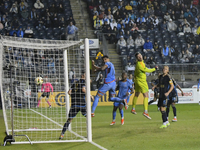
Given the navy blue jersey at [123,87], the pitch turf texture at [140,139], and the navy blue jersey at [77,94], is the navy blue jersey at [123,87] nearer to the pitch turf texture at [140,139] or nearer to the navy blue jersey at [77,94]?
the pitch turf texture at [140,139]

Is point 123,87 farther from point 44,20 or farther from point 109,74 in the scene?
point 44,20

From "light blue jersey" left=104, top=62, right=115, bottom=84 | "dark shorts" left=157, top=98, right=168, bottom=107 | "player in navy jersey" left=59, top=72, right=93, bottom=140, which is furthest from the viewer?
"light blue jersey" left=104, top=62, right=115, bottom=84

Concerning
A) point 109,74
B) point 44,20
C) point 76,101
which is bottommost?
point 76,101

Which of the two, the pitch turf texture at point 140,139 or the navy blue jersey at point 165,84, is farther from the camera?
the navy blue jersey at point 165,84

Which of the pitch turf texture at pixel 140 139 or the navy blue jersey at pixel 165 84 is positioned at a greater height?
the navy blue jersey at pixel 165 84

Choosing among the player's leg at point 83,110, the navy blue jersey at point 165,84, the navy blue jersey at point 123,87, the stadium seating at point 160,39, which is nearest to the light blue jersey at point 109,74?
the navy blue jersey at point 123,87

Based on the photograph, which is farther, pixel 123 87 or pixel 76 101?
pixel 123 87

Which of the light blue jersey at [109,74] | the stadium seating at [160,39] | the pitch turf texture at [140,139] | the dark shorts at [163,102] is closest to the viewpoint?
the pitch turf texture at [140,139]

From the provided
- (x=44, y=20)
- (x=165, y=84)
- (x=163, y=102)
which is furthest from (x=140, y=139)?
(x=44, y=20)

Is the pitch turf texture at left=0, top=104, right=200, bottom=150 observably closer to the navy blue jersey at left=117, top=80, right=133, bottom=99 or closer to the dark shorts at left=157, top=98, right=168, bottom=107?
the dark shorts at left=157, top=98, right=168, bottom=107

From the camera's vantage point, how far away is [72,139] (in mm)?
8344

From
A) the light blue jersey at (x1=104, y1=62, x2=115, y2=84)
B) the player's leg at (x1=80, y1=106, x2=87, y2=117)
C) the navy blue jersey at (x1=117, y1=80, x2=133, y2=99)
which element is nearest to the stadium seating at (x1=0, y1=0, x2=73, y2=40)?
the light blue jersey at (x1=104, y1=62, x2=115, y2=84)

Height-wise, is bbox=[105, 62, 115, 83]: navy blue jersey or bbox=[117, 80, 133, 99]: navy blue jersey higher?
bbox=[105, 62, 115, 83]: navy blue jersey

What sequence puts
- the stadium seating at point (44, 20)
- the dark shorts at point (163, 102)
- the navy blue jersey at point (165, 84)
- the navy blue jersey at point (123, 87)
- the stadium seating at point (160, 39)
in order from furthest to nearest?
the stadium seating at point (44, 20)
the stadium seating at point (160, 39)
the navy blue jersey at point (123, 87)
the navy blue jersey at point (165, 84)
the dark shorts at point (163, 102)
